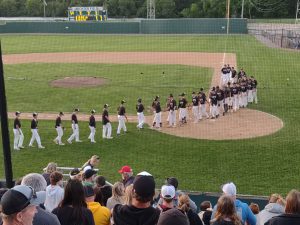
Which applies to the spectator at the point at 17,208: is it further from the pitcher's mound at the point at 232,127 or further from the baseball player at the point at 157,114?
the baseball player at the point at 157,114

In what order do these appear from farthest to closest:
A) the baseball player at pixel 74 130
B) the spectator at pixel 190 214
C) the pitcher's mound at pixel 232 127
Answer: the pitcher's mound at pixel 232 127 < the baseball player at pixel 74 130 < the spectator at pixel 190 214

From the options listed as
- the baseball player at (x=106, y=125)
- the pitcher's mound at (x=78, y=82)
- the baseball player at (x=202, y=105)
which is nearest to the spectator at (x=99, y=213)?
the baseball player at (x=106, y=125)

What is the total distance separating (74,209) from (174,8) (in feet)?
161

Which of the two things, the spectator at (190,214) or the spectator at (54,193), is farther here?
the spectator at (54,193)

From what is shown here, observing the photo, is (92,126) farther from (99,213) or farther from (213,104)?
(99,213)

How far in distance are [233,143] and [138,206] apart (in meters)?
10.9

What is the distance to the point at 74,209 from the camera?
4.25 metres

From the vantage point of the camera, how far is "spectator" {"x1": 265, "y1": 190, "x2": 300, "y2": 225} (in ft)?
14.1

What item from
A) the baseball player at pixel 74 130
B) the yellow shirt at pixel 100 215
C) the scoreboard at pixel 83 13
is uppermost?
the scoreboard at pixel 83 13

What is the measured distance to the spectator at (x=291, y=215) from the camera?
14.1ft

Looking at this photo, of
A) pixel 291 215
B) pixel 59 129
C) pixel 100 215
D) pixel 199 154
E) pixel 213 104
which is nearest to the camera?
pixel 291 215

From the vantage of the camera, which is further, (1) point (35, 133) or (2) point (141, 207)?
(1) point (35, 133)

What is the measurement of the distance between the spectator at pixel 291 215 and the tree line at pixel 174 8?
46.1m

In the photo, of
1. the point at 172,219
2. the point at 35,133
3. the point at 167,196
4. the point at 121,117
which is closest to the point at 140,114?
the point at 121,117
